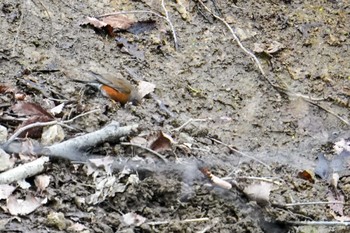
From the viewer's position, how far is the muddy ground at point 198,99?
2803 mm

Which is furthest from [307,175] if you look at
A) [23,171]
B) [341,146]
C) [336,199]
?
[23,171]

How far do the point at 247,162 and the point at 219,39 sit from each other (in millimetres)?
1297

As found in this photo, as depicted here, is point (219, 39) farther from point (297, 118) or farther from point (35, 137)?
point (35, 137)

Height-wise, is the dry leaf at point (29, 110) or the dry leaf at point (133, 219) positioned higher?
the dry leaf at point (29, 110)

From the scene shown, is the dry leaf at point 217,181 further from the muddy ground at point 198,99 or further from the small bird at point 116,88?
the small bird at point 116,88

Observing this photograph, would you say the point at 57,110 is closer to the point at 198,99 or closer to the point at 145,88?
the point at 145,88

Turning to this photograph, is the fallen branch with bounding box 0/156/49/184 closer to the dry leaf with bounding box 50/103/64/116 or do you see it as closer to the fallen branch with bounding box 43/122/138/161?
the fallen branch with bounding box 43/122/138/161

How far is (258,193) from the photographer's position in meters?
3.00

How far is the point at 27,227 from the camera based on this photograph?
8.19 ft

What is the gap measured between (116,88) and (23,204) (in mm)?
1188

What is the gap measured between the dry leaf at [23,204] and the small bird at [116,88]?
1.06 metres

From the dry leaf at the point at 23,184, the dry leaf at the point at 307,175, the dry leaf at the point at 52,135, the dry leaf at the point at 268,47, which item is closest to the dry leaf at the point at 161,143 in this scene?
the dry leaf at the point at 52,135

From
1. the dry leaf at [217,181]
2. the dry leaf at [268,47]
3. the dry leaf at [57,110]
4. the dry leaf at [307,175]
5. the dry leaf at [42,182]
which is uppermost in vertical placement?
the dry leaf at [42,182]

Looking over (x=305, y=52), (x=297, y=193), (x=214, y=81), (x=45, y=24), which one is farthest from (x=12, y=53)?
(x=305, y=52)
